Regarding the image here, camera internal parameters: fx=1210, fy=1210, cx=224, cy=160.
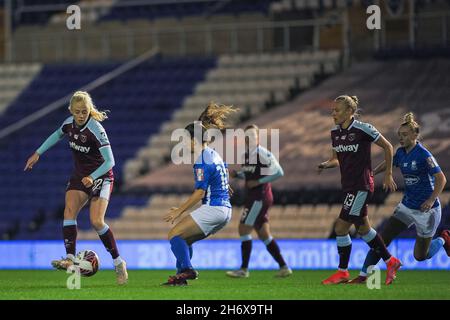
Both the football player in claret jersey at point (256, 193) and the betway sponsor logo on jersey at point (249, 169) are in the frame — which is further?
the betway sponsor logo on jersey at point (249, 169)

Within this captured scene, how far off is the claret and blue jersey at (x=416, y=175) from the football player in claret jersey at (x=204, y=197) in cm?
251

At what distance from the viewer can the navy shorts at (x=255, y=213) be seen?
1859 centimetres

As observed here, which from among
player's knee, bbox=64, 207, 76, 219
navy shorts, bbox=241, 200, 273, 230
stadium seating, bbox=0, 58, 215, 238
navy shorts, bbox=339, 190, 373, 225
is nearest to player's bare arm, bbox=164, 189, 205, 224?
player's knee, bbox=64, 207, 76, 219

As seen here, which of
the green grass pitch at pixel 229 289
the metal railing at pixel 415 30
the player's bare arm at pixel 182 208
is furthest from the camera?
the metal railing at pixel 415 30

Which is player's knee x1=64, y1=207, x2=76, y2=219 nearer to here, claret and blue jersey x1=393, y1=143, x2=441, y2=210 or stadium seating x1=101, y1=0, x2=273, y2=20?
claret and blue jersey x1=393, y1=143, x2=441, y2=210

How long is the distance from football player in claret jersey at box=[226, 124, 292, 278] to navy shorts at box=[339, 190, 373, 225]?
12.8 ft

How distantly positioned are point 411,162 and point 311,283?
206cm

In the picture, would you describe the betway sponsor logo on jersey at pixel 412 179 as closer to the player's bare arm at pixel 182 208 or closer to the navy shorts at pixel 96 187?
the player's bare arm at pixel 182 208

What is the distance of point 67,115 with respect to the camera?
30.8 metres

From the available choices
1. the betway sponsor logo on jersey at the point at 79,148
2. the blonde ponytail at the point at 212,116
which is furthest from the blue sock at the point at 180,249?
the betway sponsor logo on jersey at the point at 79,148

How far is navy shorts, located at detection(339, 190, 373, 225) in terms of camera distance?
1461 cm
